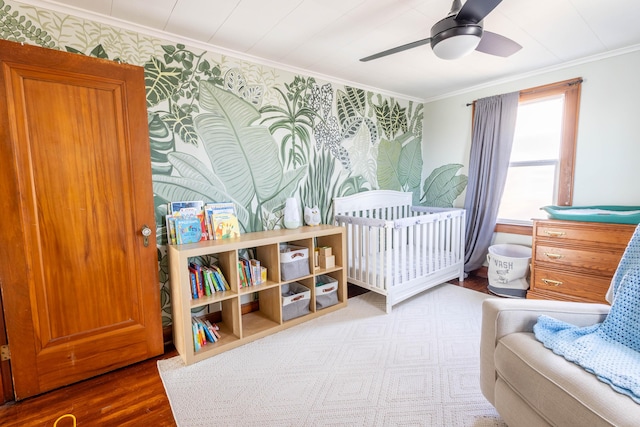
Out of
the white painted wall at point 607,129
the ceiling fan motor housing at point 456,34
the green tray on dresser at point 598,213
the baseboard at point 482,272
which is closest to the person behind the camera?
the ceiling fan motor housing at point 456,34

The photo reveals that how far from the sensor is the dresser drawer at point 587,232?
2.28 m

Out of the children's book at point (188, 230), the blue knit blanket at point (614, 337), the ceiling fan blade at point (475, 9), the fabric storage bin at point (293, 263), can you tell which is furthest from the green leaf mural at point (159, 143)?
the blue knit blanket at point (614, 337)

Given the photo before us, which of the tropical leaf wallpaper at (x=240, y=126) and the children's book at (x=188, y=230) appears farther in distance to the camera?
the children's book at (x=188, y=230)

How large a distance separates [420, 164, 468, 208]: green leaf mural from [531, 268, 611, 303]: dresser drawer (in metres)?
1.33

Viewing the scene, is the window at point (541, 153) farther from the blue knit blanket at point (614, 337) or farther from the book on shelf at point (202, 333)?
the book on shelf at point (202, 333)

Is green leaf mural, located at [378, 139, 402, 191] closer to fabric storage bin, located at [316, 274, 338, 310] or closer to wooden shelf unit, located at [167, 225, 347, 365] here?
wooden shelf unit, located at [167, 225, 347, 365]

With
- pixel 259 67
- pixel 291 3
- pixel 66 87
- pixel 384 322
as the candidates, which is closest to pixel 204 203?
pixel 66 87

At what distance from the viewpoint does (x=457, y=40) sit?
5.11 feet

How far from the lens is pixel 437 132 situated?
392 centimetres

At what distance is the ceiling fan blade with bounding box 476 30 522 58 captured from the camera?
172 centimetres

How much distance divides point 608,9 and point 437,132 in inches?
82.1

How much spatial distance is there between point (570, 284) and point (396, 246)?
1521mm

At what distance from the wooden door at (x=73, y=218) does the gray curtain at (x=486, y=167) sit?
10.7ft

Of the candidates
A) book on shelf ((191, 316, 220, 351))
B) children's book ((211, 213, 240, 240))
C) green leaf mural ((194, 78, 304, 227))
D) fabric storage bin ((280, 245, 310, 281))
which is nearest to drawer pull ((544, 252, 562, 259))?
fabric storage bin ((280, 245, 310, 281))
